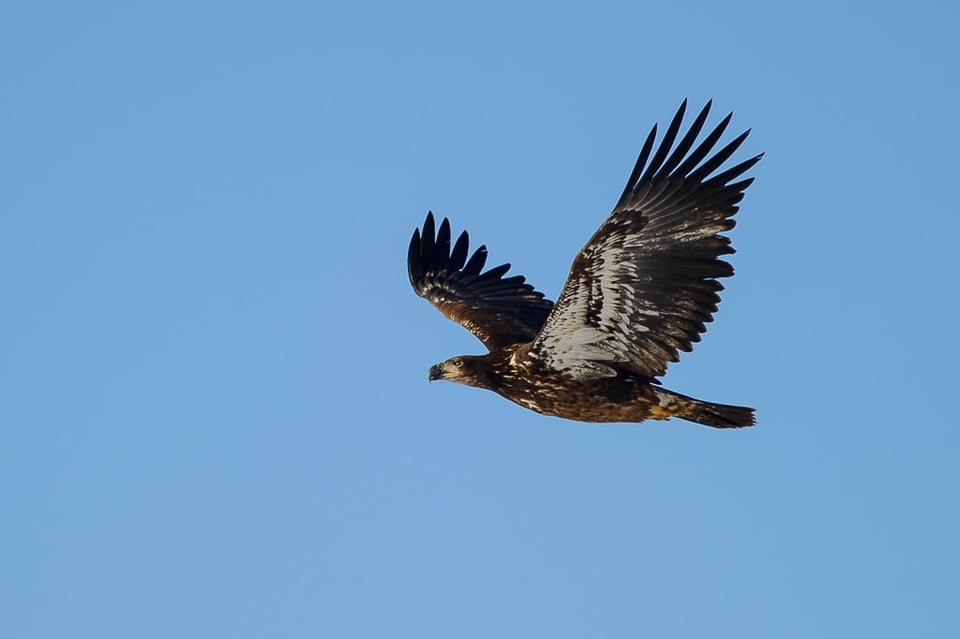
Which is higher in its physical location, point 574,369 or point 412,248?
point 412,248

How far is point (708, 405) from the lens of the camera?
44.2 feet

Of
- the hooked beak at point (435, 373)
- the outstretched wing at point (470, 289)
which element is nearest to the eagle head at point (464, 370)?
the hooked beak at point (435, 373)

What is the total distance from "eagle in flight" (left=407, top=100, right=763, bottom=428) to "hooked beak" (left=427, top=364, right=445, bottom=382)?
1.15 ft

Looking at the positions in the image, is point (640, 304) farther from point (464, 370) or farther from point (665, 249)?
point (464, 370)

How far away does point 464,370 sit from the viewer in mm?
14500

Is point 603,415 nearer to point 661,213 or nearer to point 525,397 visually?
point 525,397

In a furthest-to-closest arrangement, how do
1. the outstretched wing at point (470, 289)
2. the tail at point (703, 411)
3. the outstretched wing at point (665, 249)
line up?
the outstretched wing at point (470, 289) → the tail at point (703, 411) → the outstretched wing at point (665, 249)

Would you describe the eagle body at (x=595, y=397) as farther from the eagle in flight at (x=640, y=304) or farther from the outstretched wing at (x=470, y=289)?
the outstretched wing at (x=470, y=289)

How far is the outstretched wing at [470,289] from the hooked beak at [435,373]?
4.00 feet

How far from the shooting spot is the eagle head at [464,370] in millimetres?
14328

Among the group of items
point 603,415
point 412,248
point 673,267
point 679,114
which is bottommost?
point 603,415

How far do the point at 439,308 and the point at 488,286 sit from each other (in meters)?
0.79

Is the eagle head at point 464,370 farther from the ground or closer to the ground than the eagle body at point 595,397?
farther from the ground

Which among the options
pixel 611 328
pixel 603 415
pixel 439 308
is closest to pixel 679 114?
pixel 611 328
